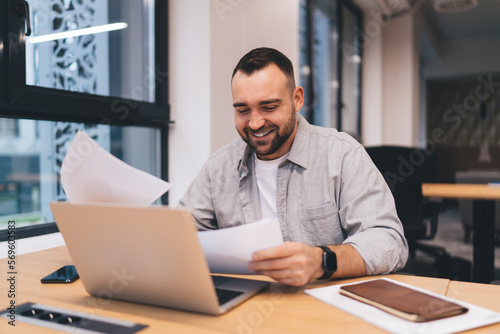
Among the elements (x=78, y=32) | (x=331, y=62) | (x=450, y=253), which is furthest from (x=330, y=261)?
(x=331, y=62)

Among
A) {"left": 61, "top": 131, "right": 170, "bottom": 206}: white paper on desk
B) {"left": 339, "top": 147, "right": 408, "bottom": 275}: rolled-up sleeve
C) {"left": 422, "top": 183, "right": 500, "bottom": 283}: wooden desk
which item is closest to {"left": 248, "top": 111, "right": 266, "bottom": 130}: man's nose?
{"left": 339, "top": 147, "right": 408, "bottom": 275}: rolled-up sleeve

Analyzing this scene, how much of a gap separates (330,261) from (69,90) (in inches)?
52.7

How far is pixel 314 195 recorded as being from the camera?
1.30m

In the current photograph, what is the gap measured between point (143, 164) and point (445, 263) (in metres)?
2.37

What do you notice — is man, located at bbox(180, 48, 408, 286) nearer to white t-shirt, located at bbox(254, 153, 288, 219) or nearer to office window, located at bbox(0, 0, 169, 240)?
white t-shirt, located at bbox(254, 153, 288, 219)

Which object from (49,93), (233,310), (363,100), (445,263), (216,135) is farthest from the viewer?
(363,100)

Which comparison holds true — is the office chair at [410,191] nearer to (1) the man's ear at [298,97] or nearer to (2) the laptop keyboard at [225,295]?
(1) the man's ear at [298,97]

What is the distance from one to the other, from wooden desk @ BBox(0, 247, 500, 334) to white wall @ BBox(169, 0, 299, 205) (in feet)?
4.17

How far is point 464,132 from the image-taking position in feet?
28.0

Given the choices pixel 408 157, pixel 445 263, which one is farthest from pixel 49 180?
pixel 445 263

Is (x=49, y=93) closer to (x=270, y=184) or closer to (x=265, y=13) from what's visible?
(x=270, y=184)

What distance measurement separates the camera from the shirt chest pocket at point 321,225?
1.28 meters

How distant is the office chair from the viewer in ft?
8.32

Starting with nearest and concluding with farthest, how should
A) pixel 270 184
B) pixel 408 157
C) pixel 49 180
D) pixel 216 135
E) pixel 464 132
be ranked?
1. pixel 270 184
2. pixel 49 180
3. pixel 216 135
4. pixel 408 157
5. pixel 464 132
